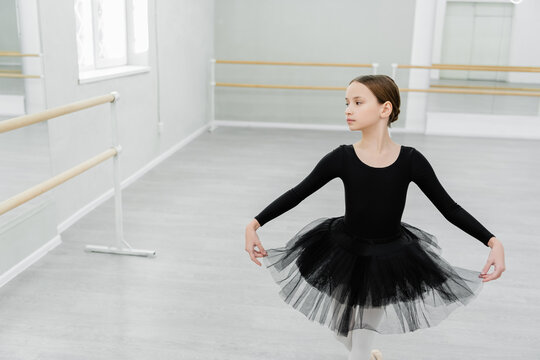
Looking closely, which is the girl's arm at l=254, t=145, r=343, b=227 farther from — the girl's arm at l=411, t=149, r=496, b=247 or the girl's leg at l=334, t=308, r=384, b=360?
the girl's leg at l=334, t=308, r=384, b=360

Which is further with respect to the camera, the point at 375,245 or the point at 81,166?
the point at 81,166

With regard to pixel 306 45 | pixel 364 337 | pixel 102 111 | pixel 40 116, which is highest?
pixel 306 45

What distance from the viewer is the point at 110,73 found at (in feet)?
11.9

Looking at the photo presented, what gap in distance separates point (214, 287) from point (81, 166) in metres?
0.79

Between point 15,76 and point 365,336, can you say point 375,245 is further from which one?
point 15,76

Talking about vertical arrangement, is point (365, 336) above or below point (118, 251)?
above

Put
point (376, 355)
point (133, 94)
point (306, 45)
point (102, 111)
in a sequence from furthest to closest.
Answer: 1. point (306, 45)
2. point (133, 94)
3. point (102, 111)
4. point (376, 355)

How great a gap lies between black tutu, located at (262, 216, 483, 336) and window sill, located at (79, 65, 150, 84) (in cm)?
217

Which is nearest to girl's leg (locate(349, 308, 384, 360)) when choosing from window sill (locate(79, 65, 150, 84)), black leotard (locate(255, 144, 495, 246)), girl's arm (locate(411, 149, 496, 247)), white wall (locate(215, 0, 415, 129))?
black leotard (locate(255, 144, 495, 246))

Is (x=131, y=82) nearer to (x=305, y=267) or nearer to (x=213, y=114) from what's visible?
(x=213, y=114)

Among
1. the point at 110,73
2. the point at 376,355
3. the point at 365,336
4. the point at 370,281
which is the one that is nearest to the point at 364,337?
the point at 365,336

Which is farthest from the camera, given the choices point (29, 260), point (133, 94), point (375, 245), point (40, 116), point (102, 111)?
point (133, 94)

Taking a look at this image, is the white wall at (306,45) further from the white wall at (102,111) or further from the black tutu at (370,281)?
the black tutu at (370,281)

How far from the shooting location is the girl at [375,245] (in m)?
1.32
